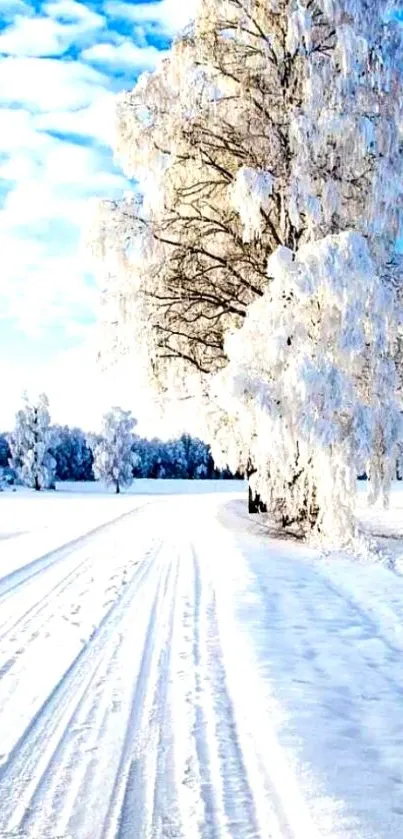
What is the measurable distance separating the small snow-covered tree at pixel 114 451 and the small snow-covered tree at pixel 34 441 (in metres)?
5.41

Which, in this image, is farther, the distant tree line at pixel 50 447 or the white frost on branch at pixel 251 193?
the distant tree line at pixel 50 447

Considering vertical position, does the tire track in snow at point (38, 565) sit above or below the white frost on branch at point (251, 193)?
below

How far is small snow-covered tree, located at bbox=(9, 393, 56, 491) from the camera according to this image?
66.4 metres

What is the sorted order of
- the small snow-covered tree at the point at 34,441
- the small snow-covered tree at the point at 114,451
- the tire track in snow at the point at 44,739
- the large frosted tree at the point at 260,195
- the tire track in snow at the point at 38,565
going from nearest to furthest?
the tire track in snow at the point at 44,739
the tire track in snow at the point at 38,565
the large frosted tree at the point at 260,195
the small snow-covered tree at the point at 34,441
the small snow-covered tree at the point at 114,451

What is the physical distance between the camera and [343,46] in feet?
33.1

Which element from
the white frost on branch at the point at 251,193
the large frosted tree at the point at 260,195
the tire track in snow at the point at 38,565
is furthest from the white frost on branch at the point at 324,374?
the tire track in snow at the point at 38,565

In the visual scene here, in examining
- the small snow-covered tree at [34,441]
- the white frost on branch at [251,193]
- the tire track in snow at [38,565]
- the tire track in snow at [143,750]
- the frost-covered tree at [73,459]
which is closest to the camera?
the tire track in snow at [143,750]

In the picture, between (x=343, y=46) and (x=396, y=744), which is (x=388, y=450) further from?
(x=396, y=744)

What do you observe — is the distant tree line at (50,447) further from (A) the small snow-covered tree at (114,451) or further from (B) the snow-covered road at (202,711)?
(B) the snow-covered road at (202,711)

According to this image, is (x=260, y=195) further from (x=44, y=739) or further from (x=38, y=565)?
(x=44, y=739)

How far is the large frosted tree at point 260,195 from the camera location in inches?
383

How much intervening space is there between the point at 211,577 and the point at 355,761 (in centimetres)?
463

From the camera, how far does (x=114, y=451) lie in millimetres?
70625

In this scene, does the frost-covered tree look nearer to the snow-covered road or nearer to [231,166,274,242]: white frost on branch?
[231,166,274,242]: white frost on branch
